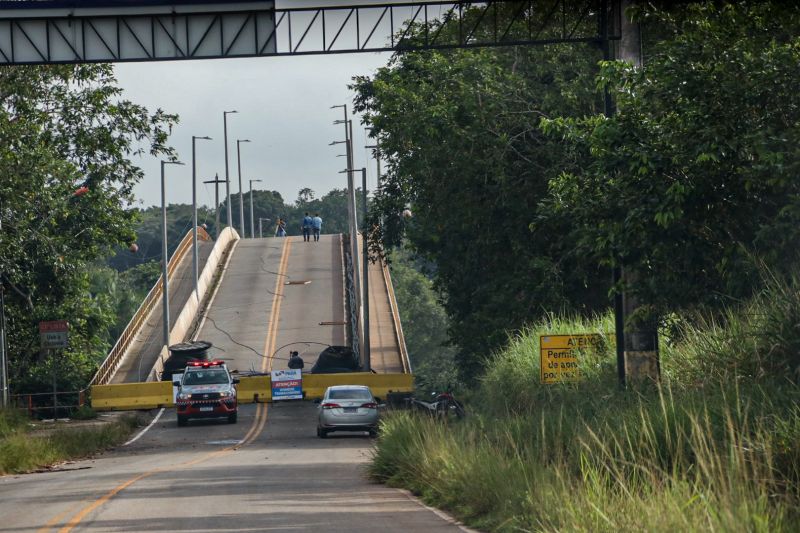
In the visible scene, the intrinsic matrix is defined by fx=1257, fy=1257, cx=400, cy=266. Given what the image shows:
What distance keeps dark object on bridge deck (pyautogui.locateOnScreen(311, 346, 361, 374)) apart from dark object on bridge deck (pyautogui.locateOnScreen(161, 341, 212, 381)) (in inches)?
185

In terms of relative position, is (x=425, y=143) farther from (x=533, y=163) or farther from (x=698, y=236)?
(x=698, y=236)

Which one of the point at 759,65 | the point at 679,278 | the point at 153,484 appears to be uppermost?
the point at 759,65

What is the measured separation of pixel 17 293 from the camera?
A: 52.0 meters

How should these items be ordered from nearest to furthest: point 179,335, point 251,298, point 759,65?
point 759,65 < point 179,335 < point 251,298

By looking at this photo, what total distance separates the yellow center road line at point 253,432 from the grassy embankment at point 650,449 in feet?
14.8

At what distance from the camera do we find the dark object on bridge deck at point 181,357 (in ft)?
168

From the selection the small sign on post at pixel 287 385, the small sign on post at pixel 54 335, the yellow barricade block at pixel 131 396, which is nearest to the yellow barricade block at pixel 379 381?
the small sign on post at pixel 287 385

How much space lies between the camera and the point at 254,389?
48.4 meters

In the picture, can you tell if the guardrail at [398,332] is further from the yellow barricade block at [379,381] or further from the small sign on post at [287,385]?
the small sign on post at [287,385]

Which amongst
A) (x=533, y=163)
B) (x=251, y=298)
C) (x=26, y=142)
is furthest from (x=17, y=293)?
(x=533, y=163)

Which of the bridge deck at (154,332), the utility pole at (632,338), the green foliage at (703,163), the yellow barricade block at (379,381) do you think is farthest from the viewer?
the bridge deck at (154,332)

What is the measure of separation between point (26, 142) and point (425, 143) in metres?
12.7

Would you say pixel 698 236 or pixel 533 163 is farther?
pixel 533 163

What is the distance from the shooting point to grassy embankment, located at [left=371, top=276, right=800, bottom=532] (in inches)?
352
